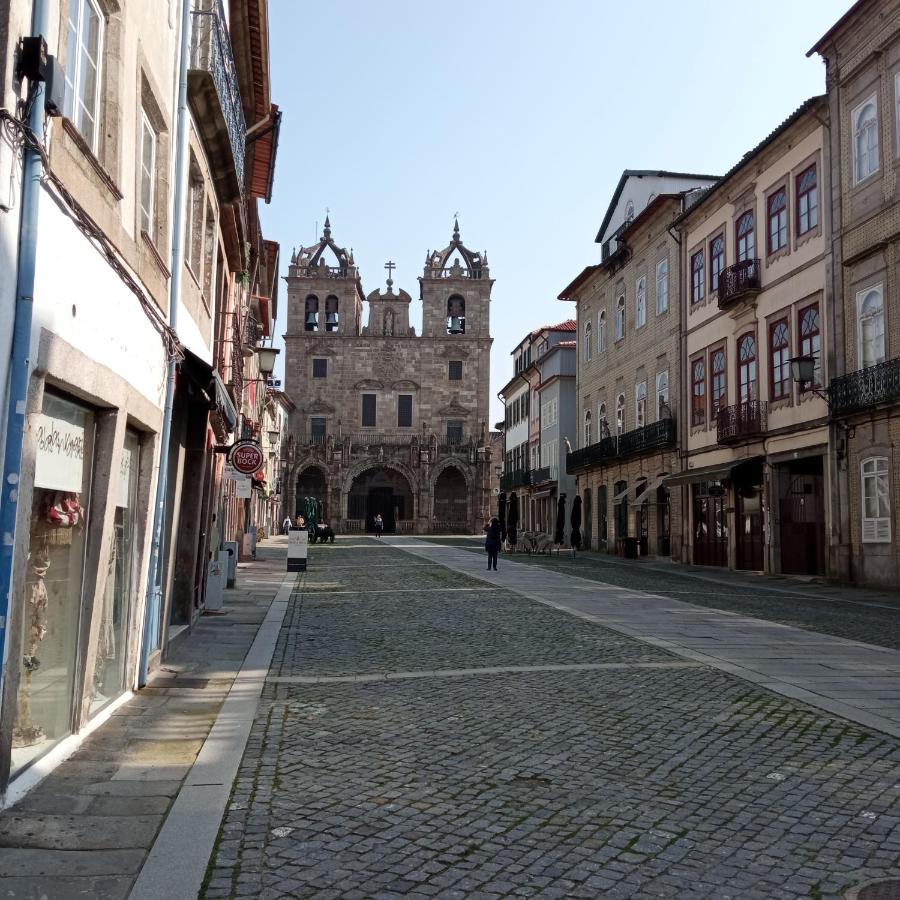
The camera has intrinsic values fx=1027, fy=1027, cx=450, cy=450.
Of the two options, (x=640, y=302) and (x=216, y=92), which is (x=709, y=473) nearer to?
(x=640, y=302)

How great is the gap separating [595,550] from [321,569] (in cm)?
1807

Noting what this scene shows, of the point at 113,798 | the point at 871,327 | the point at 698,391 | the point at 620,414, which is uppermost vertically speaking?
the point at 620,414

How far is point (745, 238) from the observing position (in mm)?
28047

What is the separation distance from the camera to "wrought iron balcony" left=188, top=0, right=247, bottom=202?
9688mm

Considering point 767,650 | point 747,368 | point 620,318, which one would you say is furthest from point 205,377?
point 620,318

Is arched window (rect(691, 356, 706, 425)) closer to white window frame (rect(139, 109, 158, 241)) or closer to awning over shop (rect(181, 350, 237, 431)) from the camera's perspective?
awning over shop (rect(181, 350, 237, 431))

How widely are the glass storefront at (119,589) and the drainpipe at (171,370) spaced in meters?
0.47

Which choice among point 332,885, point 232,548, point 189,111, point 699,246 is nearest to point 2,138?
point 332,885

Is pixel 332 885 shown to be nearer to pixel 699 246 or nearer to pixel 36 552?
pixel 36 552

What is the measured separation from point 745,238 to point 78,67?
967 inches

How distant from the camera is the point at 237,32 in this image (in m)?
14.2

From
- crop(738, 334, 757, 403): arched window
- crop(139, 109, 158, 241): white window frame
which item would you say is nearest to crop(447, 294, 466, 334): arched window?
crop(738, 334, 757, 403): arched window

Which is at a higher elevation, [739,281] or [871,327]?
[739,281]

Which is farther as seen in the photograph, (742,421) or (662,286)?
(662,286)
